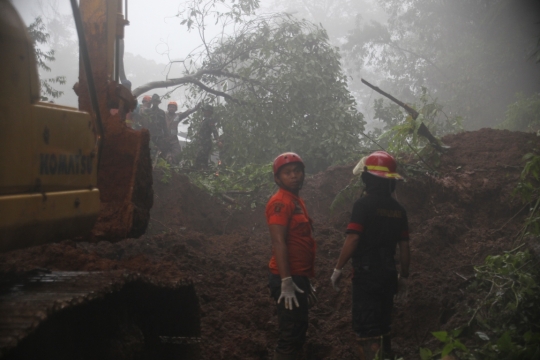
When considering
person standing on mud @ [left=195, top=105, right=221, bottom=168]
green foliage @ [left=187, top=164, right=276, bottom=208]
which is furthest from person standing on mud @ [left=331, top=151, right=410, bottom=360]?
person standing on mud @ [left=195, top=105, right=221, bottom=168]

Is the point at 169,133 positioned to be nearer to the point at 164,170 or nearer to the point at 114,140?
the point at 164,170

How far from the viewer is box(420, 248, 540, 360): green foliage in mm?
3428

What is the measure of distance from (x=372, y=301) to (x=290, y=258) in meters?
0.65

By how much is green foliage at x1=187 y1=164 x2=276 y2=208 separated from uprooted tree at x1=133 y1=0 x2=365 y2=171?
3.60 ft

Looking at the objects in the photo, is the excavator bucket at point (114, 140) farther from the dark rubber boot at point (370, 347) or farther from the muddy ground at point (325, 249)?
the dark rubber boot at point (370, 347)

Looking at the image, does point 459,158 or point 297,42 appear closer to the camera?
point 459,158

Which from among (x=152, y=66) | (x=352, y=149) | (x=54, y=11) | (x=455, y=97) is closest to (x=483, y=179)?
(x=352, y=149)

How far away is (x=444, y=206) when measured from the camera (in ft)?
25.1

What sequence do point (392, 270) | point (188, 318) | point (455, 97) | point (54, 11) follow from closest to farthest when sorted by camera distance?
1. point (54, 11)
2. point (392, 270)
3. point (188, 318)
4. point (455, 97)

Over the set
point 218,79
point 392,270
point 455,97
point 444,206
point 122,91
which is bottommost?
point 392,270

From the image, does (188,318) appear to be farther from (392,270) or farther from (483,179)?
(483,179)

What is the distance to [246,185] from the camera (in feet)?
33.7

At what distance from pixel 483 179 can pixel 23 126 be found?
256 inches

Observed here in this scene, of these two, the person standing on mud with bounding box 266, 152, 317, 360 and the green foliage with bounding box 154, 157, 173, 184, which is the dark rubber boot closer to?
the person standing on mud with bounding box 266, 152, 317, 360
